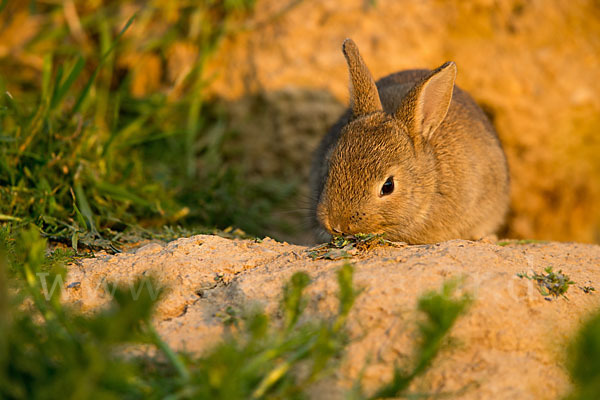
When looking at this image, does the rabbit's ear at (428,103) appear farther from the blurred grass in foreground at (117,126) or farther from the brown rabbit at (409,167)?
the blurred grass in foreground at (117,126)

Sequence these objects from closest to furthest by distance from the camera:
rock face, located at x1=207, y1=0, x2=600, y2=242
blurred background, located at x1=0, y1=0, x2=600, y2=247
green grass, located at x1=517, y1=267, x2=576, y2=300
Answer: green grass, located at x1=517, y1=267, x2=576, y2=300
blurred background, located at x1=0, y1=0, x2=600, y2=247
rock face, located at x1=207, y1=0, x2=600, y2=242

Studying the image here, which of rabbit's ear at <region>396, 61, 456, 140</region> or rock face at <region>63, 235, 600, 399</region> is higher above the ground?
rabbit's ear at <region>396, 61, 456, 140</region>

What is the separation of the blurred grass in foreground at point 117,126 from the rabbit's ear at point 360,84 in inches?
57.8

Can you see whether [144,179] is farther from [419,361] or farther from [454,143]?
[419,361]

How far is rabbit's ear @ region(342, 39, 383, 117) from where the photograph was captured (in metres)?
4.18

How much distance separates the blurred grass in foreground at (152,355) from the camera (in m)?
1.68

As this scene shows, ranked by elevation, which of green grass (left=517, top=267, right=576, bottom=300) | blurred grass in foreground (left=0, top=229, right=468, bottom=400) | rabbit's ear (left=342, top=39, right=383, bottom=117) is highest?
rabbit's ear (left=342, top=39, right=383, bottom=117)

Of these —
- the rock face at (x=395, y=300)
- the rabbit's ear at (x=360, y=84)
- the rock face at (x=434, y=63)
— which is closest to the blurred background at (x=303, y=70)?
the rock face at (x=434, y=63)

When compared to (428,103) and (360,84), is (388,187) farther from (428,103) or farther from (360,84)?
(360,84)

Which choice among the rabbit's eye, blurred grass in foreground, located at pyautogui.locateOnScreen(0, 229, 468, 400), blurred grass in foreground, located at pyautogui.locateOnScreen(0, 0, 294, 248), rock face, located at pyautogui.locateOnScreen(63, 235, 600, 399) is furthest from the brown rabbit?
blurred grass in foreground, located at pyautogui.locateOnScreen(0, 229, 468, 400)

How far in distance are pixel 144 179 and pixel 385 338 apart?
9.87 feet

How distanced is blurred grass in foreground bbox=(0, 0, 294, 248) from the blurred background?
24 millimetres

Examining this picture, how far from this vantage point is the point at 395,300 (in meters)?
2.34

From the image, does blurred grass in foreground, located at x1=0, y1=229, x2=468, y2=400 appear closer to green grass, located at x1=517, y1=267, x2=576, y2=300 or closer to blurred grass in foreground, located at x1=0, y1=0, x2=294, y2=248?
green grass, located at x1=517, y1=267, x2=576, y2=300
